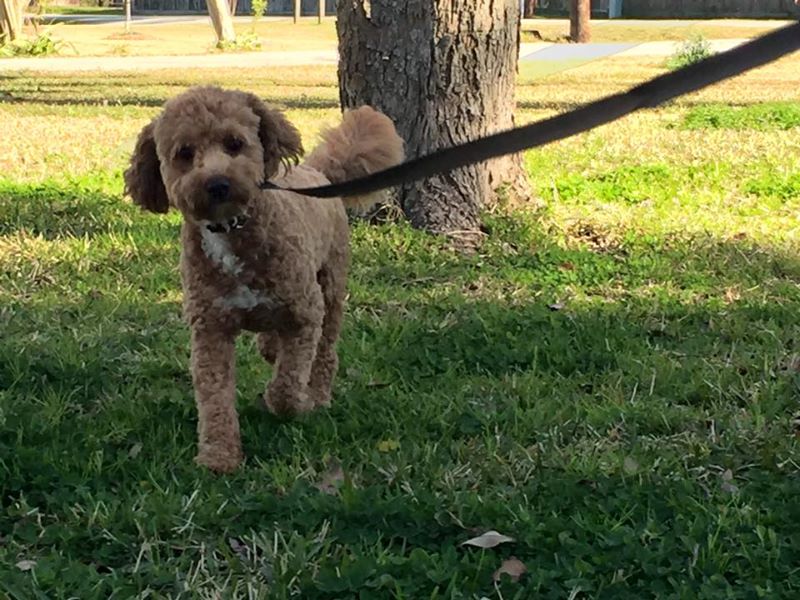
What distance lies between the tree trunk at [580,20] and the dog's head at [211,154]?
86.2 feet

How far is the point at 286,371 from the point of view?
408 centimetres

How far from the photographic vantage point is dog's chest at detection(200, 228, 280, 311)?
154 inches

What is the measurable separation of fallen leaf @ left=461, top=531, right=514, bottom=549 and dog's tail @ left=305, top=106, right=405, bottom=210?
69.9 inches

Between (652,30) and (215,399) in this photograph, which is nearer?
(215,399)

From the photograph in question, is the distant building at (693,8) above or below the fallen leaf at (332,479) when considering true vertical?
above

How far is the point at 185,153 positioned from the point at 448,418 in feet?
4.51

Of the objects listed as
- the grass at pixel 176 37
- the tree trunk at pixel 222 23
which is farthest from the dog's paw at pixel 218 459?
the tree trunk at pixel 222 23

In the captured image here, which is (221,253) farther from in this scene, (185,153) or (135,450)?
(135,450)

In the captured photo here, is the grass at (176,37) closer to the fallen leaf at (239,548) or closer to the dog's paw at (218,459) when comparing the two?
the dog's paw at (218,459)

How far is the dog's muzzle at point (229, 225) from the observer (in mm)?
3834

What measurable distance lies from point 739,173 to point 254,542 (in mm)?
6616

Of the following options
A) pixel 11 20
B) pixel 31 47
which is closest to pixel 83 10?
pixel 11 20

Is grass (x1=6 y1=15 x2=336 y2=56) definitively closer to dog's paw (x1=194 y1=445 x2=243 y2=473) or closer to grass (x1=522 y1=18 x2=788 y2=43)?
grass (x1=522 y1=18 x2=788 y2=43)

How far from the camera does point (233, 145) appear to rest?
12.7ft
